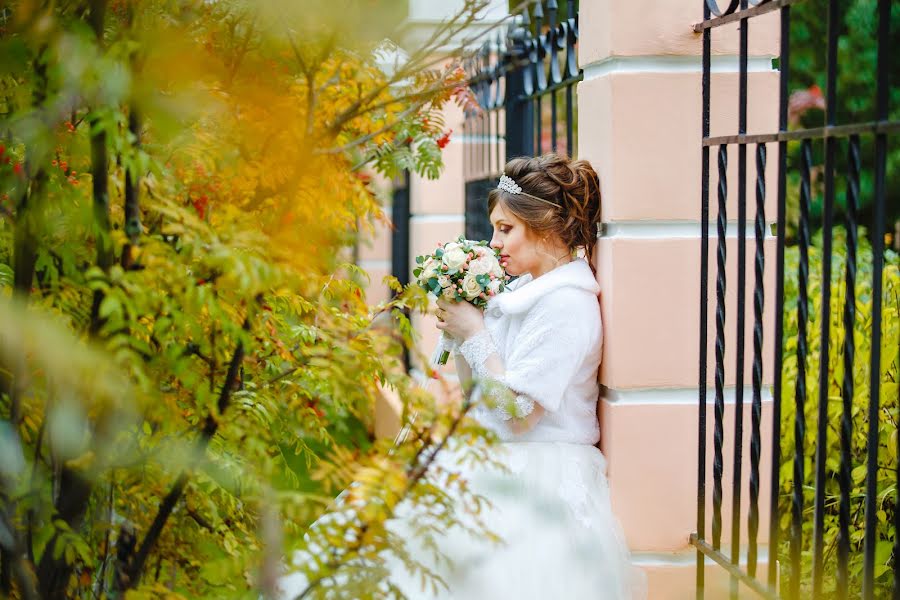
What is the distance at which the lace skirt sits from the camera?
2711 millimetres

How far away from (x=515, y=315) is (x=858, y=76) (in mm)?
9364

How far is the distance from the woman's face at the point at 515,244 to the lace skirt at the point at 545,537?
0.57 metres

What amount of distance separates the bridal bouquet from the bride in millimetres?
47

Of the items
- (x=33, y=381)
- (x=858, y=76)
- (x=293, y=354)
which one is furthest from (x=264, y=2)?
(x=858, y=76)

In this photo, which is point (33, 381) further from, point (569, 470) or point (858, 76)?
point (858, 76)

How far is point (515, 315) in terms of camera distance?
3.17 meters

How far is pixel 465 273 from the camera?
10.4 ft

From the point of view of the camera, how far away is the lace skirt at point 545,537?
2.71 m

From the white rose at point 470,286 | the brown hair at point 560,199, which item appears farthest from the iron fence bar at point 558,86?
the white rose at point 470,286

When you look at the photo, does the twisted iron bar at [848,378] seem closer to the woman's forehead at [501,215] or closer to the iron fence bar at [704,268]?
the iron fence bar at [704,268]

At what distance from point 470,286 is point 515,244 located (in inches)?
8.6

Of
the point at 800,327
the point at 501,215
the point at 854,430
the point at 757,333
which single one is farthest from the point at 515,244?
the point at 854,430

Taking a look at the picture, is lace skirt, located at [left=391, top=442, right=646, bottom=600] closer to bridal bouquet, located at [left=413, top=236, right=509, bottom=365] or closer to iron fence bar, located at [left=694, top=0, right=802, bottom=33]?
bridal bouquet, located at [left=413, top=236, right=509, bottom=365]

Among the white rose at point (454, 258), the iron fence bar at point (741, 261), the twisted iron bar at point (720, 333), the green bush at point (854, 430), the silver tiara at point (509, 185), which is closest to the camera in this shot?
the iron fence bar at point (741, 261)
